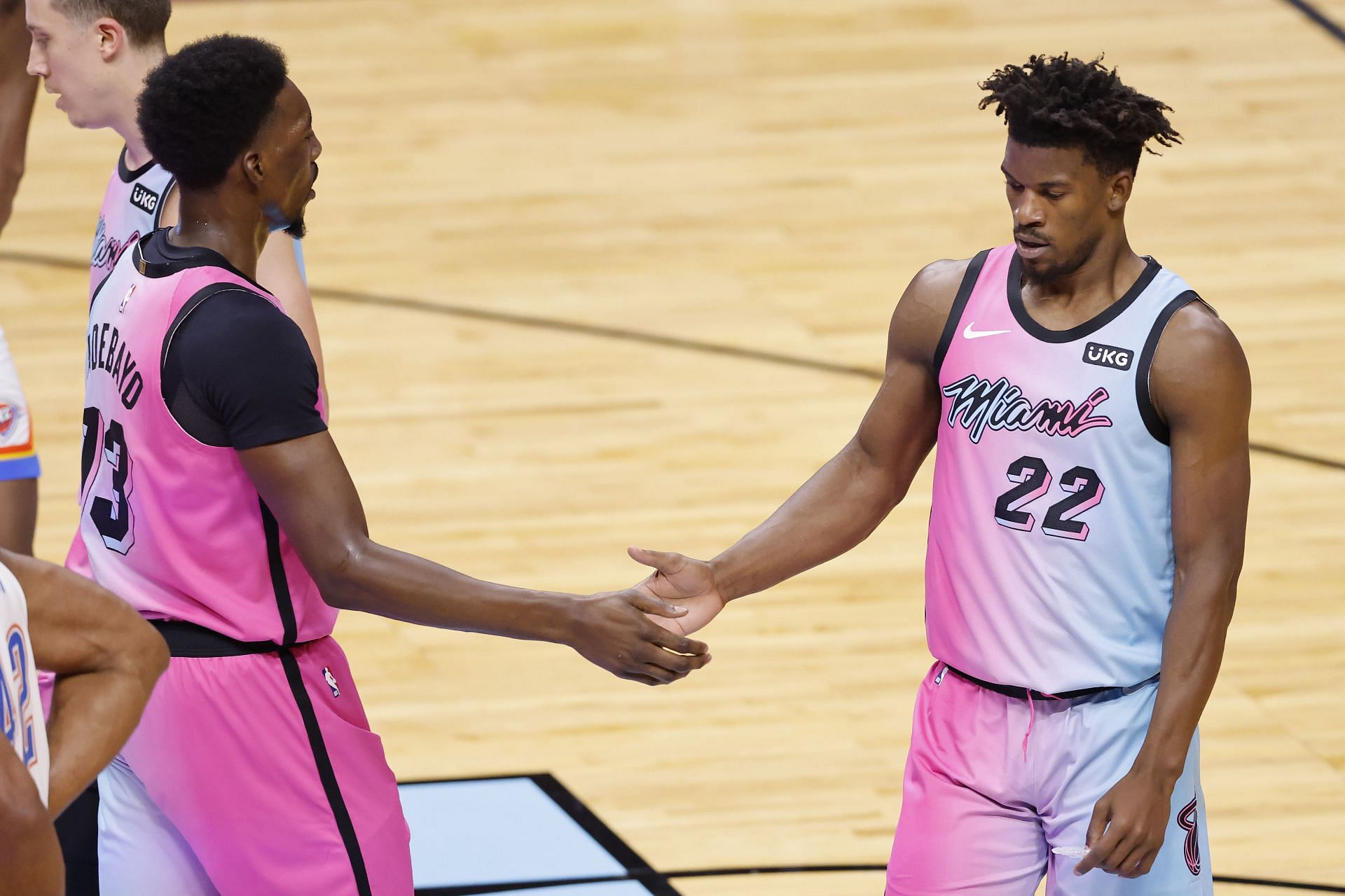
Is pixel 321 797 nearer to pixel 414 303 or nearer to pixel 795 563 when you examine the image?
pixel 795 563

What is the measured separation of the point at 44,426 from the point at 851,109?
4.59 meters

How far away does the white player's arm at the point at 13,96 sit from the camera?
15.7ft

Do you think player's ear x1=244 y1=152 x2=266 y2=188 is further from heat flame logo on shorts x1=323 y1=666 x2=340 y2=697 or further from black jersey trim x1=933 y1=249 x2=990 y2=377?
black jersey trim x1=933 y1=249 x2=990 y2=377

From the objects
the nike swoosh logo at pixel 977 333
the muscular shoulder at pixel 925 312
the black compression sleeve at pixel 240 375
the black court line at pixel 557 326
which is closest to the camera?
the black compression sleeve at pixel 240 375

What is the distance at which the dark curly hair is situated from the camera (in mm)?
3188

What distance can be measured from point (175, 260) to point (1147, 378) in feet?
4.55

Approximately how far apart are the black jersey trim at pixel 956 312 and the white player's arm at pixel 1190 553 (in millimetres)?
340

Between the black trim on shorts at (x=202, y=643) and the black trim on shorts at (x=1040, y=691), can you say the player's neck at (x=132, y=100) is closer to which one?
the black trim on shorts at (x=202, y=643)

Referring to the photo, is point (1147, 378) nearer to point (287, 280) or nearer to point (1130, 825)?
point (1130, 825)

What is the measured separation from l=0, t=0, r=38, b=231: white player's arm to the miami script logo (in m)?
2.37

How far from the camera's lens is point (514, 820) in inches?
198

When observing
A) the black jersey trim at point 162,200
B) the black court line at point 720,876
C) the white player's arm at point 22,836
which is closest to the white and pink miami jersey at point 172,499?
the black jersey trim at point 162,200

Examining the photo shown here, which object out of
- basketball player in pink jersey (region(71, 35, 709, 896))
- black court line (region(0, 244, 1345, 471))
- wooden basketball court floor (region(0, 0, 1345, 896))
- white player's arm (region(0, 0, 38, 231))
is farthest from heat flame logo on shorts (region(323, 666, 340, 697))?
black court line (region(0, 244, 1345, 471))

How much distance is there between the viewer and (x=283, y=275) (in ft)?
12.4
